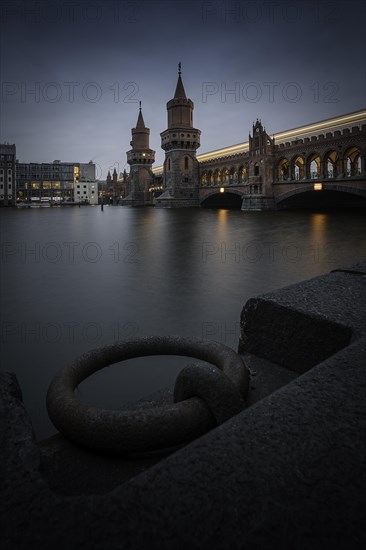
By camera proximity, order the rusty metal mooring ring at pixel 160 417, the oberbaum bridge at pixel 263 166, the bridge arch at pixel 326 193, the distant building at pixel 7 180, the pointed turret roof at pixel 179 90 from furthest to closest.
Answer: the distant building at pixel 7 180 → the pointed turret roof at pixel 179 90 → the oberbaum bridge at pixel 263 166 → the bridge arch at pixel 326 193 → the rusty metal mooring ring at pixel 160 417

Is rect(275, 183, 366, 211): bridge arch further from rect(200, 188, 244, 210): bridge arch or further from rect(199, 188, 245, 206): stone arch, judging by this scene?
rect(200, 188, 244, 210): bridge arch

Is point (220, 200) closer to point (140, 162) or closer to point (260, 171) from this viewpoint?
point (260, 171)

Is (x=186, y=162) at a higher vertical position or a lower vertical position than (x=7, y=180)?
lower

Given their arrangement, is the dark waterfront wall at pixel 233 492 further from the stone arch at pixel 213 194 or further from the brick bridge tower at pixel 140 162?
the brick bridge tower at pixel 140 162

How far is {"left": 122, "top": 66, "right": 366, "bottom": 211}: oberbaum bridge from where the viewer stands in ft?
104

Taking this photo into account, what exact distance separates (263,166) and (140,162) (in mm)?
36458

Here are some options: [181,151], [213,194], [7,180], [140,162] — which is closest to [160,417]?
[213,194]

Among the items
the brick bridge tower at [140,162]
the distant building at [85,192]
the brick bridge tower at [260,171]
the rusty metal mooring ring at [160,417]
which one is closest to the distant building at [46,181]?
the distant building at [85,192]

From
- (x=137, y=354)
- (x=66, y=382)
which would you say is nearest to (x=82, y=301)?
(x=137, y=354)

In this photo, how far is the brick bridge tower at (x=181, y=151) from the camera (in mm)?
53375

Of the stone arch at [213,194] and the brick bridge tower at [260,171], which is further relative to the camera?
the stone arch at [213,194]

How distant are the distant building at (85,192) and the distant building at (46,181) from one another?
5.77ft

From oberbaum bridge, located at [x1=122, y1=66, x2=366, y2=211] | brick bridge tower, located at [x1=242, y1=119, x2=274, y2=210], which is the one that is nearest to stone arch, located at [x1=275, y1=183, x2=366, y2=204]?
oberbaum bridge, located at [x1=122, y1=66, x2=366, y2=211]

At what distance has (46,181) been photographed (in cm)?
10394
